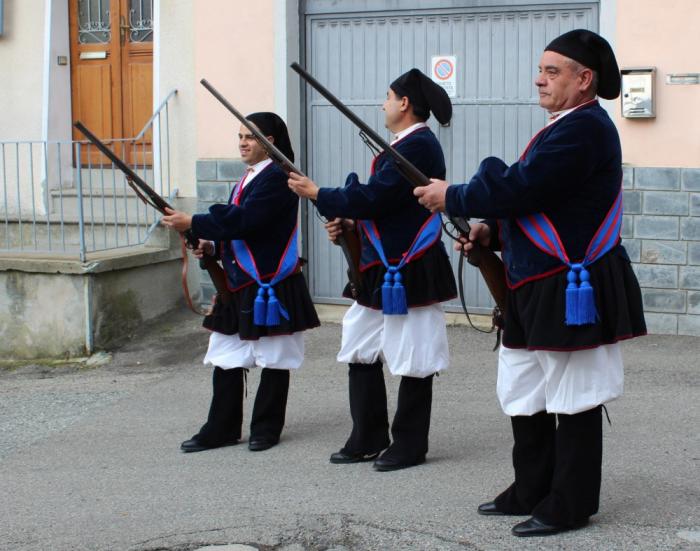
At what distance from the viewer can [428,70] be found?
8.75 meters

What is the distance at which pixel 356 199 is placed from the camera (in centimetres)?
511

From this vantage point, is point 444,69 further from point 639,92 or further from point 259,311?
point 259,311

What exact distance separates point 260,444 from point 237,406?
235 millimetres

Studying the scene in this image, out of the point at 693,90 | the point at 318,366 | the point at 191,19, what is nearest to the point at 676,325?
the point at 693,90

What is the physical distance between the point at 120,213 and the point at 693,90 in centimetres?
463

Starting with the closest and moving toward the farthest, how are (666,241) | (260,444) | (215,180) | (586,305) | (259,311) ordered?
(586,305), (259,311), (260,444), (666,241), (215,180)

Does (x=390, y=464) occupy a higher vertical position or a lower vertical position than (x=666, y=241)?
lower

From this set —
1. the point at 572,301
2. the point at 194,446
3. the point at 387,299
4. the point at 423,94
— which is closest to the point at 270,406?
the point at 194,446

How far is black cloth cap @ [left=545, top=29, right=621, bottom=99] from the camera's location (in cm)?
419

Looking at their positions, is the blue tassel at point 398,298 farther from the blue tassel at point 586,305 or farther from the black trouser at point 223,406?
the blue tassel at point 586,305

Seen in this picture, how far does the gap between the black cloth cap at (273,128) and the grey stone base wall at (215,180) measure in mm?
3269

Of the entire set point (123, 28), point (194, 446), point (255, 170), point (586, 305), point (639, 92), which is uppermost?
point (123, 28)

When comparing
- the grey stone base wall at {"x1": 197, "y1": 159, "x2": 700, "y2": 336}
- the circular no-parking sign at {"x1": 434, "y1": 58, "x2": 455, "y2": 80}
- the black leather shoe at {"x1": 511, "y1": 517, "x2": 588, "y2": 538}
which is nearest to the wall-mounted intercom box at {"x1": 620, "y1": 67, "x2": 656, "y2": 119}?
the grey stone base wall at {"x1": 197, "y1": 159, "x2": 700, "y2": 336}

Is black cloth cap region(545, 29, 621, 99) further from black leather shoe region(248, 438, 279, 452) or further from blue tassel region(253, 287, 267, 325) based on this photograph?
black leather shoe region(248, 438, 279, 452)
